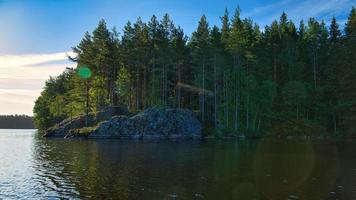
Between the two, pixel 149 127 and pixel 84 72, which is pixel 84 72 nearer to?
pixel 84 72

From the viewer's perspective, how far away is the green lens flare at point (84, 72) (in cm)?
9059

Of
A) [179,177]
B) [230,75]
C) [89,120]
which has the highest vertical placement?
[230,75]

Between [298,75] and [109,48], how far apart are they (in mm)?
52845

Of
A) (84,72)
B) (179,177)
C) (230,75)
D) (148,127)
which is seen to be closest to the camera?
(179,177)

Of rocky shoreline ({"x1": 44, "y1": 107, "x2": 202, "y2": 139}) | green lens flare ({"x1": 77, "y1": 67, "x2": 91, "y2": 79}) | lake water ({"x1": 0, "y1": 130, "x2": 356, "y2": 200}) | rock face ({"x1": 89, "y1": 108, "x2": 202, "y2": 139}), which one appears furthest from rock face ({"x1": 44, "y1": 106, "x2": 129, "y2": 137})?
lake water ({"x1": 0, "y1": 130, "x2": 356, "y2": 200})

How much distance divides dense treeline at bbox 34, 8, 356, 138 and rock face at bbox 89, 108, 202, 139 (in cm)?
729

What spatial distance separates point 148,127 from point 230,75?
25.2m

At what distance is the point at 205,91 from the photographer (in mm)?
84438

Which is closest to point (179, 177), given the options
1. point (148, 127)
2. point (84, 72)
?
point (148, 127)

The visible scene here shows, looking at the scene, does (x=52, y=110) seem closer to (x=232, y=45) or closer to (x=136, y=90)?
(x=136, y=90)

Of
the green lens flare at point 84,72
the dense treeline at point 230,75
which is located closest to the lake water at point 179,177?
the dense treeline at point 230,75

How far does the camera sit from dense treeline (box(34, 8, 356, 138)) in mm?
82688

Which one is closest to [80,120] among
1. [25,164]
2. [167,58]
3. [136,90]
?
[136,90]

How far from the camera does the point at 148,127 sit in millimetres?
76875
